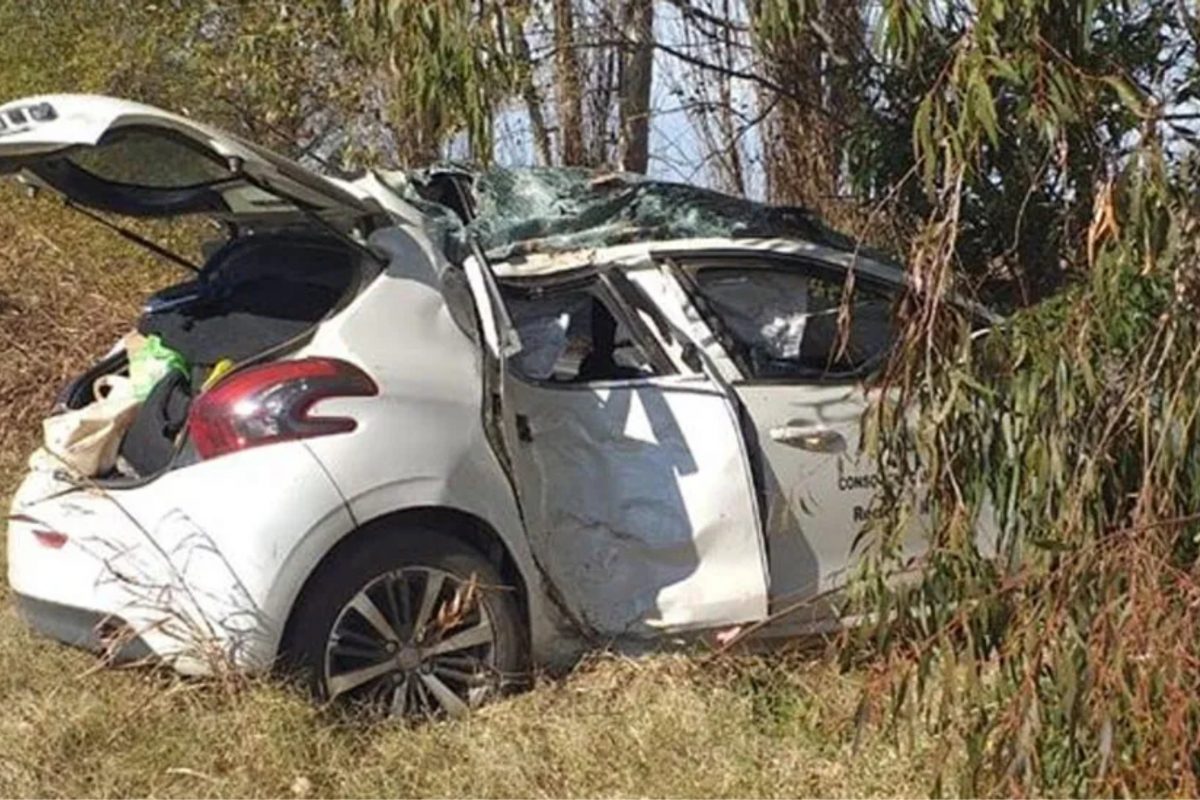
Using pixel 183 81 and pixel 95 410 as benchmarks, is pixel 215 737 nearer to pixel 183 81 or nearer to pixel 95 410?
pixel 95 410

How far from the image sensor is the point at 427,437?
4.97 metres

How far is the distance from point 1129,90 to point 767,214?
6.96ft

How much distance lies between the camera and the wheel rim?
16.0 ft

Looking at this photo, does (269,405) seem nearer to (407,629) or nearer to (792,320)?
(407,629)

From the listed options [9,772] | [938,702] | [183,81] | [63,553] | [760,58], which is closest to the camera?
[938,702]

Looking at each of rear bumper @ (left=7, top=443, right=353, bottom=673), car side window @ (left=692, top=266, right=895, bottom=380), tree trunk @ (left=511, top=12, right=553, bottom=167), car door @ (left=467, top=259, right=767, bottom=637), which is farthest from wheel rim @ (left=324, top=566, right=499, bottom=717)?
tree trunk @ (left=511, top=12, right=553, bottom=167)

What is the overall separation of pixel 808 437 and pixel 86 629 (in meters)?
2.24

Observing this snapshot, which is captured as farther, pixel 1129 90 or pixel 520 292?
pixel 520 292

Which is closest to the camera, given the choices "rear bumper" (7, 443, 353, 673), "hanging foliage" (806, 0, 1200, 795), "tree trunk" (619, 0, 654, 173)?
"hanging foliage" (806, 0, 1200, 795)

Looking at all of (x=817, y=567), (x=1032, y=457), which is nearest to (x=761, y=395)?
(x=817, y=567)

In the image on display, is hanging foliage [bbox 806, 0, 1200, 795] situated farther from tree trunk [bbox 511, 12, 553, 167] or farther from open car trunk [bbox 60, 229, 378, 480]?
open car trunk [bbox 60, 229, 378, 480]

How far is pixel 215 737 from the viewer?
4.66m

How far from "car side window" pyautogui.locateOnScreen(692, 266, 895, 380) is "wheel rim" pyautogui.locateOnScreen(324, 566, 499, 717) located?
4.14ft

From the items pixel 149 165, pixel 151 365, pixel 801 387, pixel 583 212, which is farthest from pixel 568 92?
pixel 149 165
